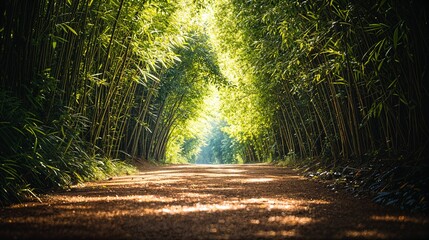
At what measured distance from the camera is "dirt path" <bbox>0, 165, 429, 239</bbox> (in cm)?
164

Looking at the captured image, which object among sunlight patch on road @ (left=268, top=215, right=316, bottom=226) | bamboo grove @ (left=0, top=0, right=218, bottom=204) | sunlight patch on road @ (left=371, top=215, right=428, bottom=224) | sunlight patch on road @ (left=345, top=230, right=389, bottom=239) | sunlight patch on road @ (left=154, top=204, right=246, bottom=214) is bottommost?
sunlight patch on road @ (left=154, top=204, right=246, bottom=214)

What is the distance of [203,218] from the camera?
6.66ft

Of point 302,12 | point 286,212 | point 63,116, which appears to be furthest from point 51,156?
point 302,12

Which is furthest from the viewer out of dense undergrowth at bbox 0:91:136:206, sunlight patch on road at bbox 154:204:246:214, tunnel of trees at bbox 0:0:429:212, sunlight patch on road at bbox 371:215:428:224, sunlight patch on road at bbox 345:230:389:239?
tunnel of trees at bbox 0:0:429:212

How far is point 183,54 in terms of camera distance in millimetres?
9133

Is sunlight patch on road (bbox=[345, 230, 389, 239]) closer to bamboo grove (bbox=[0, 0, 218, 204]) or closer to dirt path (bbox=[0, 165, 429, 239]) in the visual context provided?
dirt path (bbox=[0, 165, 429, 239])

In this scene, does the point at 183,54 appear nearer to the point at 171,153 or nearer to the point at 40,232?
the point at 40,232

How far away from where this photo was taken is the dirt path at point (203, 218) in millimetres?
1642

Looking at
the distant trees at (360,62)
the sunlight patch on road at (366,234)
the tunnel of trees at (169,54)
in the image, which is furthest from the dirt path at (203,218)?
the distant trees at (360,62)

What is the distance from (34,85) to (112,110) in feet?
8.23

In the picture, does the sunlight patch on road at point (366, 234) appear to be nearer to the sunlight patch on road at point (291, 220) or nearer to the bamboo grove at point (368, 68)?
the sunlight patch on road at point (291, 220)

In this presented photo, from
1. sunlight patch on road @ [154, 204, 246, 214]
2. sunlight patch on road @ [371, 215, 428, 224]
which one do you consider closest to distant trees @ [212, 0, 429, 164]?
sunlight patch on road @ [371, 215, 428, 224]

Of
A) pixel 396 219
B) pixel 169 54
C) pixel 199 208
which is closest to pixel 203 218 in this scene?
pixel 199 208

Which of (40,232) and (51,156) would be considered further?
(51,156)
